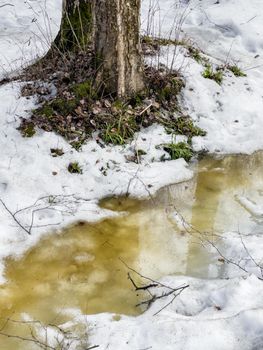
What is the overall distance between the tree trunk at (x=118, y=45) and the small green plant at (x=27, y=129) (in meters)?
0.96

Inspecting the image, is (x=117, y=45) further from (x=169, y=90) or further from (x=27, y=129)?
(x=27, y=129)

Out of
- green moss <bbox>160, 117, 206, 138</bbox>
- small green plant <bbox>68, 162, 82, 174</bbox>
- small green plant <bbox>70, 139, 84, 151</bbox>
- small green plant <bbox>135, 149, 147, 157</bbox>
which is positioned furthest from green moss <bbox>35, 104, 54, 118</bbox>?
green moss <bbox>160, 117, 206, 138</bbox>

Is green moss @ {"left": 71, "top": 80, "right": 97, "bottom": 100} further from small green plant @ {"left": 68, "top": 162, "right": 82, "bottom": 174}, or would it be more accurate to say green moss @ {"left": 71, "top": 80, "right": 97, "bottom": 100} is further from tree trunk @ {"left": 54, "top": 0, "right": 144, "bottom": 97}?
small green plant @ {"left": 68, "top": 162, "right": 82, "bottom": 174}

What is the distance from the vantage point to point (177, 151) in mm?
5383

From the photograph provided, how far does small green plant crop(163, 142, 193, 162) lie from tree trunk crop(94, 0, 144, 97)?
2.63ft

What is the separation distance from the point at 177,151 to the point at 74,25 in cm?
228

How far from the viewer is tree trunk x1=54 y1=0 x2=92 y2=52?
614 centimetres

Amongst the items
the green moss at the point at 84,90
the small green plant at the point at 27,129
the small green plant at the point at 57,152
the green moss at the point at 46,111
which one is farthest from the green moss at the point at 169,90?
the small green plant at the point at 27,129

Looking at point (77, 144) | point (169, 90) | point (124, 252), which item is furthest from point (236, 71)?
point (124, 252)

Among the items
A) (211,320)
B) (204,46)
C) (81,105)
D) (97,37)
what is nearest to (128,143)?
(81,105)

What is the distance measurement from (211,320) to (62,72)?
376 centimetres

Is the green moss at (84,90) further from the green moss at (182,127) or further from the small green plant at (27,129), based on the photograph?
the green moss at (182,127)

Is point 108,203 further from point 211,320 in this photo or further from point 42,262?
point 211,320

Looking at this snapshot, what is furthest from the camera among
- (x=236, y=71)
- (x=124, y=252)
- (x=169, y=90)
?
(x=236, y=71)
